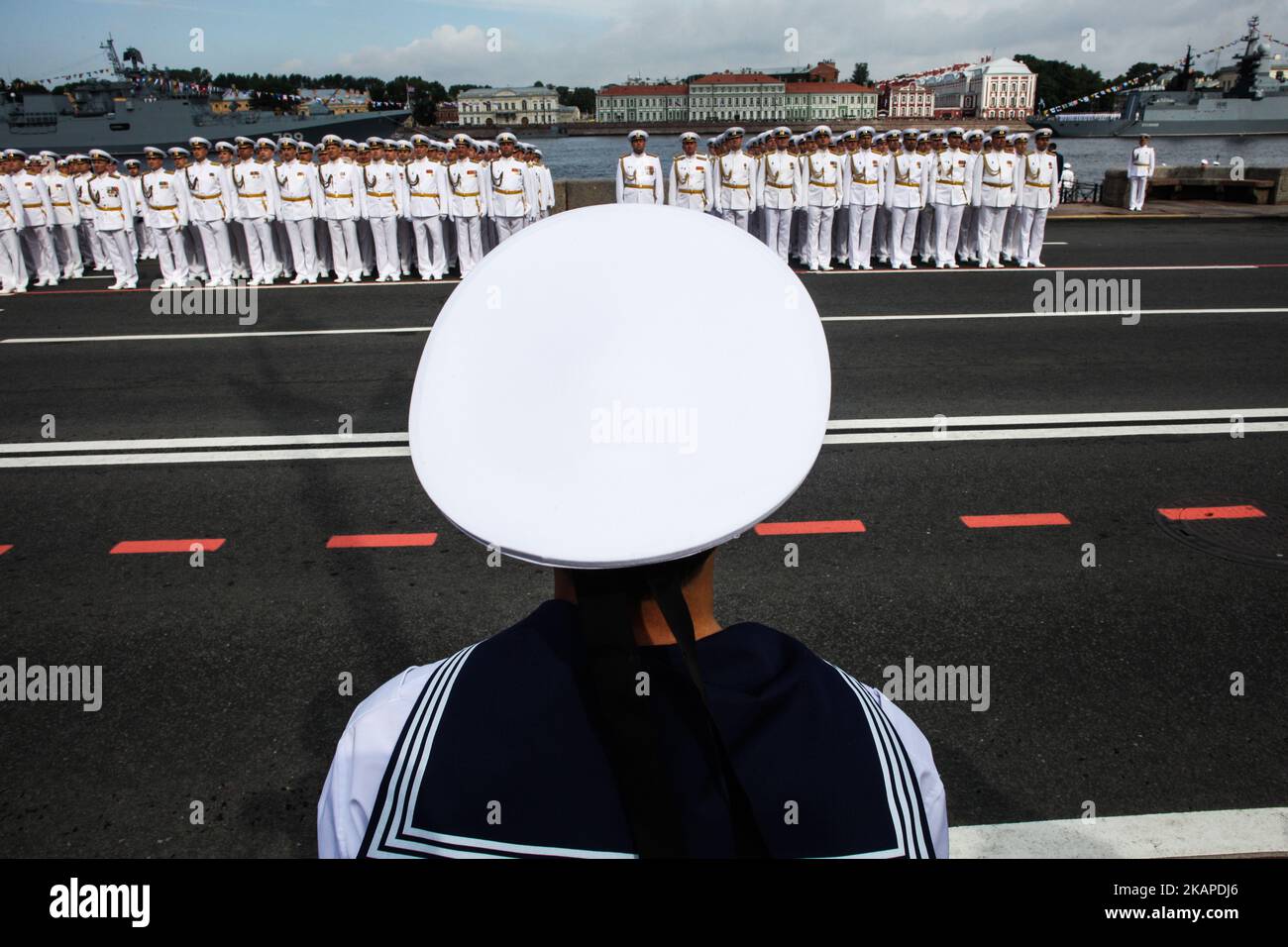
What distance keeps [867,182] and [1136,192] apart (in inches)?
415

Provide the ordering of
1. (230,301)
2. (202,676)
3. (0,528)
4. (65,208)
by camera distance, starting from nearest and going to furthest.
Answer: (202,676) < (0,528) < (230,301) < (65,208)

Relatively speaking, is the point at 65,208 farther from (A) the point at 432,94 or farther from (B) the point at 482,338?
→ (A) the point at 432,94

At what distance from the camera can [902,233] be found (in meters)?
14.8

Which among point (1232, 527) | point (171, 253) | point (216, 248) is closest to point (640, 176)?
point (216, 248)

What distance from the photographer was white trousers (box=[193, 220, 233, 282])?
14.0 m

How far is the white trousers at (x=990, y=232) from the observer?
14641 mm

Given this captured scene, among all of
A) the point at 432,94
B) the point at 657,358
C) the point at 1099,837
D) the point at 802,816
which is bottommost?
the point at 1099,837

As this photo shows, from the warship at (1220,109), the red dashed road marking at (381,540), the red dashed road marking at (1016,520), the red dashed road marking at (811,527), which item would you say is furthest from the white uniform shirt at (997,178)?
the warship at (1220,109)

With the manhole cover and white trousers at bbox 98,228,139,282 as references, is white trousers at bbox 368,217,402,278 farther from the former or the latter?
the manhole cover

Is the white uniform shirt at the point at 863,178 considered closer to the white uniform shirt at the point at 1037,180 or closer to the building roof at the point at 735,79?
the white uniform shirt at the point at 1037,180

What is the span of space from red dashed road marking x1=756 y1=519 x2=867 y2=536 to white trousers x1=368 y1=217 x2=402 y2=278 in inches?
426

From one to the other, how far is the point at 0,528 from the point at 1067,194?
27.7m

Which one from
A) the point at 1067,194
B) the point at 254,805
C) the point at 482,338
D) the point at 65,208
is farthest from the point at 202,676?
the point at 1067,194
